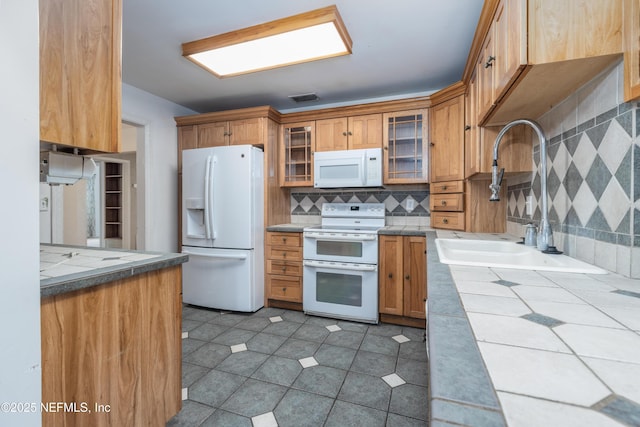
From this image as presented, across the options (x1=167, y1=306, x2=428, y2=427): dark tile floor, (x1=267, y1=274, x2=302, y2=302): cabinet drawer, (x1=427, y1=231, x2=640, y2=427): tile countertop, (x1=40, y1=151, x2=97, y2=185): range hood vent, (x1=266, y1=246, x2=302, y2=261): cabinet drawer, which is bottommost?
(x1=167, y1=306, x2=428, y2=427): dark tile floor

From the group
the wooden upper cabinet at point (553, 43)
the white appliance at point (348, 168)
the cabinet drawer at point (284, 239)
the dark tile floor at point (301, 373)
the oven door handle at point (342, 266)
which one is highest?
the wooden upper cabinet at point (553, 43)

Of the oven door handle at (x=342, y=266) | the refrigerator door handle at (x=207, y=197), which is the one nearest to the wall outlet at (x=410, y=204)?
the oven door handle at (x=342, y=266)

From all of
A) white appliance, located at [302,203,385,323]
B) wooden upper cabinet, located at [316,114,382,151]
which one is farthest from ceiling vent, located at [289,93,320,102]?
white appliance, located at [302,203,385,323]

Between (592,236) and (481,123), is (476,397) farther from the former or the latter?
(481,123)

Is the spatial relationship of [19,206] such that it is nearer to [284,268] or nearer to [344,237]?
[344,237]

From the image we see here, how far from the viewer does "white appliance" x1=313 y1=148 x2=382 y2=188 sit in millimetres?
2832

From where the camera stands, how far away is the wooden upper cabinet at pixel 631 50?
881mm

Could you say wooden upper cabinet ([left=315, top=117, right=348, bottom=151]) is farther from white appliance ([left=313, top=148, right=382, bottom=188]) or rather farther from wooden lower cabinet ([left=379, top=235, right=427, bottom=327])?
wooden lower cabinet ([left=379, top=235, right=427, bottom=327])

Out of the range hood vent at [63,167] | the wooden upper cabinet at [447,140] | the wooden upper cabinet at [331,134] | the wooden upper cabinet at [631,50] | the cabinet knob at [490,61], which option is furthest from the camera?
the wooden upper cabinet at [331,134]

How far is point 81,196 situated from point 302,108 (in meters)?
3.48

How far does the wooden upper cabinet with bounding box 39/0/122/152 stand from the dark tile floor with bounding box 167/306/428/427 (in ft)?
4.61

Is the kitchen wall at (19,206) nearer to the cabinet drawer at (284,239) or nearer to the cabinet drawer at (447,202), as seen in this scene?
the cabinet drawer at (284,239)

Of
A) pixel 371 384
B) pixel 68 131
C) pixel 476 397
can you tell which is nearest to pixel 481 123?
pixel 371 384

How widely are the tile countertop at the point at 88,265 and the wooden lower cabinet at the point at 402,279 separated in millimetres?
1788
